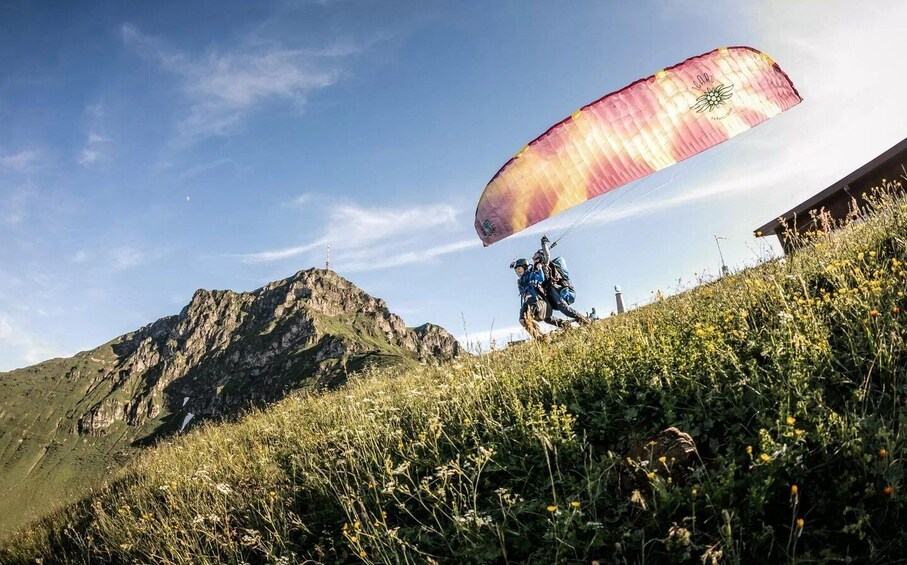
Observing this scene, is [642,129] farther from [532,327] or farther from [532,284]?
[532,327]

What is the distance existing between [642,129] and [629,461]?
969 cm

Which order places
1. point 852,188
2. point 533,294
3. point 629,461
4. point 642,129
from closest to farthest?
point 629,461
point 642,129
point 533,294
point 852,188

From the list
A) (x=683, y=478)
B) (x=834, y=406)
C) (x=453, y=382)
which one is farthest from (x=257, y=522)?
(x=834, y=406)

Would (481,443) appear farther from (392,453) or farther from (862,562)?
(862,562)

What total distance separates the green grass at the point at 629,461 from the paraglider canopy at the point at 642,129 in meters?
4.42

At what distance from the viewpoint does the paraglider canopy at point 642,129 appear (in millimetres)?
10734

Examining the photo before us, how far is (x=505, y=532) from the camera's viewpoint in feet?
11.9

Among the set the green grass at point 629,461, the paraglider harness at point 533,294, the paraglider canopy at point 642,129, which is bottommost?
the green grass at point 629,461

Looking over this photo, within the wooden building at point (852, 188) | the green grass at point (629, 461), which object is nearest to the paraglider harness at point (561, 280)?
the green grass at point (629, 461)

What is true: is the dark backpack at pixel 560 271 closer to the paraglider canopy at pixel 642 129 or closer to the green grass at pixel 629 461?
the paraglider canopy at pixel 642 129

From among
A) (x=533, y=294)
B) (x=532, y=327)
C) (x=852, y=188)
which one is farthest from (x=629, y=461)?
(x=852, y=188)

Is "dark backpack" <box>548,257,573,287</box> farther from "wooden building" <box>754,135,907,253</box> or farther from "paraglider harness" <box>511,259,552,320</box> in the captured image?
"wooden building" <box>754,135,907,253</box>

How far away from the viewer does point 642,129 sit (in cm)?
1093

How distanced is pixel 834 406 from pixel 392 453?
4.08 metres
